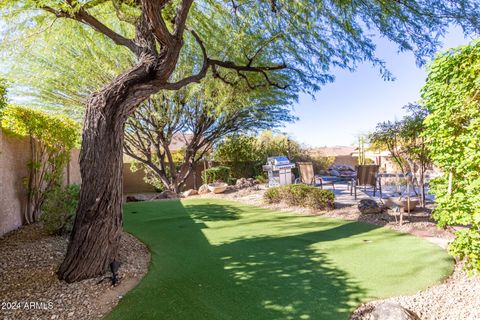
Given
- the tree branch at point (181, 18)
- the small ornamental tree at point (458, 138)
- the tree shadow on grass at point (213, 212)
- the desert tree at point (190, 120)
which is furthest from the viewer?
the desert tree at point (190, 120)

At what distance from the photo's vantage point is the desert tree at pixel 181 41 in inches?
126

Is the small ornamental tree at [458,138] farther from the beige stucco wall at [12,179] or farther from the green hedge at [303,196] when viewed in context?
the beige stucco wall at [12,179]

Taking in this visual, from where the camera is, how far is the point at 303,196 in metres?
7.16

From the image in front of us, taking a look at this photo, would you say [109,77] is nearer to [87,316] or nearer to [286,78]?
[286,78]

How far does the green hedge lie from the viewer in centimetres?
679

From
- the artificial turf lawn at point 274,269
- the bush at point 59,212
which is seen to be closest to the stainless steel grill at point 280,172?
the artificial turf lawn at point 274,269

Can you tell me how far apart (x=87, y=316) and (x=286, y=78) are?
7246 millimetres

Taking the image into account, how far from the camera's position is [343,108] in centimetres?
2309

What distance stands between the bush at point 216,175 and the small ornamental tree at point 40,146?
7280 millimetres

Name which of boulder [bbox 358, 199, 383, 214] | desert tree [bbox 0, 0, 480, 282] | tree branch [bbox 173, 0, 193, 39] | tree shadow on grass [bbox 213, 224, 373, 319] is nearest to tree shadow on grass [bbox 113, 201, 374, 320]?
tree shadow on grass [bbox 213, 224, 373, 319]

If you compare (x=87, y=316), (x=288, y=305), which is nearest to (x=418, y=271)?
(x=288, y=305)

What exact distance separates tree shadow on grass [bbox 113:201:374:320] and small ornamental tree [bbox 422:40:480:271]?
3.72ft

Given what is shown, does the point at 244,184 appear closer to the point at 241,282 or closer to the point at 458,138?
the point at 241,282

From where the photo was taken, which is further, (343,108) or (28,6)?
(343,108)
